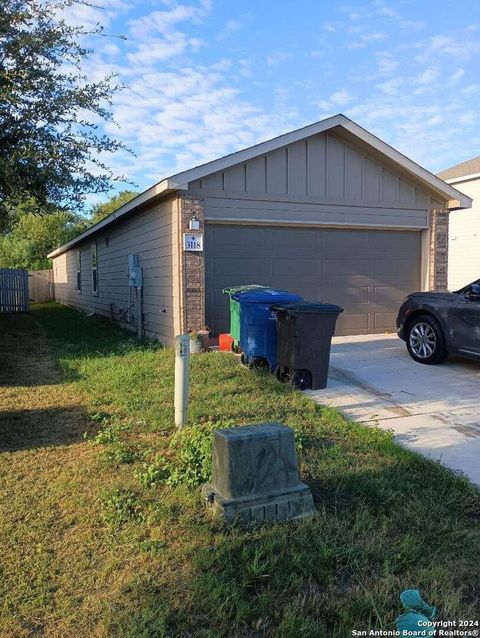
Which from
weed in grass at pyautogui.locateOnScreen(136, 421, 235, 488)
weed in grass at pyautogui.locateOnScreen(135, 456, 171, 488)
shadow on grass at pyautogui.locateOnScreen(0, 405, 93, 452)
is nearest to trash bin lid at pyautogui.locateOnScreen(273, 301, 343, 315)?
weed in grass at pyautogui.locateOnScreen(136, 421, 235, 488)

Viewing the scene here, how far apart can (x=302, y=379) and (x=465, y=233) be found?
1345 centimetres

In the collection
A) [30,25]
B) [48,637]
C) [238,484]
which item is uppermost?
[30,25]

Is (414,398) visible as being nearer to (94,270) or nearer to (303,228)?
(303,228)

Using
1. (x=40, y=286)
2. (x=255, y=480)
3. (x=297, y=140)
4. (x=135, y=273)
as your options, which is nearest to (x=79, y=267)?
(x=40, y=286)

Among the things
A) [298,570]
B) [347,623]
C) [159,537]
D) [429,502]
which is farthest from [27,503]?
[429,502]

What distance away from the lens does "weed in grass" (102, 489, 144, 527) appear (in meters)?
3.25

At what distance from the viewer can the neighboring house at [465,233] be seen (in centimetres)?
1688

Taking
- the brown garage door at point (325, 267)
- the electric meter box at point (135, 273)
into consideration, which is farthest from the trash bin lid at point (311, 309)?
the electric meter box at point (135, 273)

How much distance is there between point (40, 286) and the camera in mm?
28594

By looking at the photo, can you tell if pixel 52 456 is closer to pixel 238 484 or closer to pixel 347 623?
pixel 238 484

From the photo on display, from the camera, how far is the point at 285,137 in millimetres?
8891

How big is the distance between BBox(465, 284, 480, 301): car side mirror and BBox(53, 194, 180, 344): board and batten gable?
4.50m

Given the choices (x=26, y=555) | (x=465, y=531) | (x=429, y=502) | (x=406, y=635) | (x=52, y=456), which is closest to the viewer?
(x=406, y=635)

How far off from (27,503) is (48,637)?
1.36m
